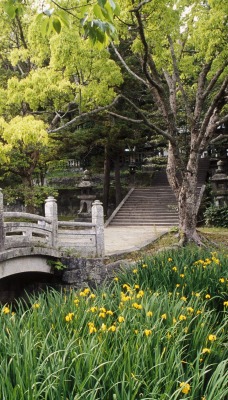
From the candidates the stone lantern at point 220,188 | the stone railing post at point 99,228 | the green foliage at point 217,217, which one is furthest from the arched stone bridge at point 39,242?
the stone lantern at point 220,188

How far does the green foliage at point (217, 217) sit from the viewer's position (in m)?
17.4

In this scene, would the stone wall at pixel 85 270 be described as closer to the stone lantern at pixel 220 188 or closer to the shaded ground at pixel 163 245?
the shaded ground at pixel 163 245

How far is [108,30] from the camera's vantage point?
2.98 metres

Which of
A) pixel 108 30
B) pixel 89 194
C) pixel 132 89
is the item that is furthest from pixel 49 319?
pixel 132 89

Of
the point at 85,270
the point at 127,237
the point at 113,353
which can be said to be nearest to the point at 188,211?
the point at 85,270

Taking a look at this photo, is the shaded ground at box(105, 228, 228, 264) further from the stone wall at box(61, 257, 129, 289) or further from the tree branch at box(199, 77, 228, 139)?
the tree branch at box(199, 77, 228, 139)

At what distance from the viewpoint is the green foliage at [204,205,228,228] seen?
17.4m

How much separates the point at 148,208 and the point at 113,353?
55.0 feet

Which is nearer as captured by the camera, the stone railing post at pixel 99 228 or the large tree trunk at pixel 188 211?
the stone railing post at pixel 99 228

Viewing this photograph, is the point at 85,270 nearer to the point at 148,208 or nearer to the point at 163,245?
the point at 163,245

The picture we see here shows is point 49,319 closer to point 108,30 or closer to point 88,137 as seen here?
point 108,30

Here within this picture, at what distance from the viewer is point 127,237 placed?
1402 cm

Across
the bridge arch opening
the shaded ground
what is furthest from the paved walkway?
the bridge arch opening

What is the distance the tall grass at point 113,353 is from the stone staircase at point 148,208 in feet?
44.7
